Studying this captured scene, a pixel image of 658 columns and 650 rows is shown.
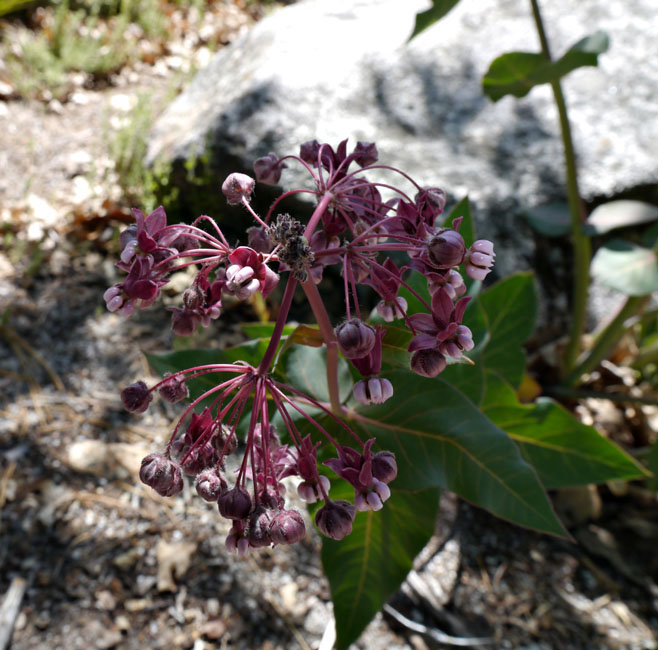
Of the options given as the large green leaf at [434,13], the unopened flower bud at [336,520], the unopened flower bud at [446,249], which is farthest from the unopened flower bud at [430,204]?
the large green leaf at [434,13]

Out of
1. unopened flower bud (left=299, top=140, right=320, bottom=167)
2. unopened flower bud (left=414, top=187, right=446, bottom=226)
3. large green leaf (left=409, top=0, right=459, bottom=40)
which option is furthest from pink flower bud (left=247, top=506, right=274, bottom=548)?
large green leaf (left=409, top=0, right=459, bottom=40)

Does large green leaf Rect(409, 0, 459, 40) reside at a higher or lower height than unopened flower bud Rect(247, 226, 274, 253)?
higher

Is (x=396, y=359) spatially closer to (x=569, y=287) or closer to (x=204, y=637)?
(x=204, y=637)

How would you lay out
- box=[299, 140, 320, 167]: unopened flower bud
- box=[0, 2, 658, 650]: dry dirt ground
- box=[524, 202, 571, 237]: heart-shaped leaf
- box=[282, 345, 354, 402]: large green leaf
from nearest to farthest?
box=[299, 140, 320, 167]: unopened flower bud → box=[282, 345, 354, 402]: large green leaf → box=[0, 2, 658, 650]: dry dirt ground → box=[524, 202, 571, 237]: heart-shaped leaf

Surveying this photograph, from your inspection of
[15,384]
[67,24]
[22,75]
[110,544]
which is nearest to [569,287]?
[110,544]

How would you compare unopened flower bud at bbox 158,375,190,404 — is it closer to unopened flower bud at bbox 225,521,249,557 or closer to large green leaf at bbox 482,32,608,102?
unopened flower bud at bbox 225,521,249,557

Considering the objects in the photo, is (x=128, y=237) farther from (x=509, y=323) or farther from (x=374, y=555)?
(x=509, y=323)
